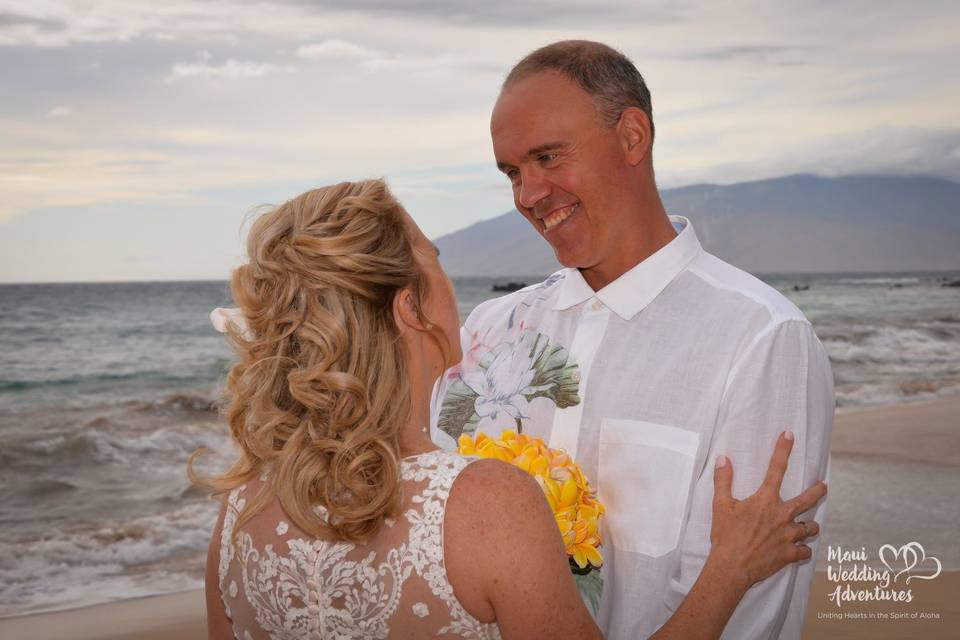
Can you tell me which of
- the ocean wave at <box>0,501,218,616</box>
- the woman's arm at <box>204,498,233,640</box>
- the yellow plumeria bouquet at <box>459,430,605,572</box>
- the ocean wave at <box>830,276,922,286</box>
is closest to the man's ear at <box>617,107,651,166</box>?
the yellow plumeria bouquet at <box>459,430,605,572</box>

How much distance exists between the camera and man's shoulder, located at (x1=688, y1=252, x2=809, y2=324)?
7.79 feet

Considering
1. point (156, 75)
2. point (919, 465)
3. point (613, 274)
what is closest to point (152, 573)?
point (613, 274)

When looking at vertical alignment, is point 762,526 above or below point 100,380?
above

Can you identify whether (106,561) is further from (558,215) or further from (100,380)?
(100,380)

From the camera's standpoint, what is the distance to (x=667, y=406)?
2.47m

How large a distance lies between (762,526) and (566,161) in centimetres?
110

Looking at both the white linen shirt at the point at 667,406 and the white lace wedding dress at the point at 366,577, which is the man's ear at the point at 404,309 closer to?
the white lace wedding dress at the point at 366,577

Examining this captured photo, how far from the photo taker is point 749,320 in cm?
241

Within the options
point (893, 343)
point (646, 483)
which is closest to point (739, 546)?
point (646, 483)

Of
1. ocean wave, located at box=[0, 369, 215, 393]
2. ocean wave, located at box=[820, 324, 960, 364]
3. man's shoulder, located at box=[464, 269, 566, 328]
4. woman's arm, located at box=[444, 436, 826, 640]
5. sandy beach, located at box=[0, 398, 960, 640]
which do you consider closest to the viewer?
woman's arm, located at box=[444, 436, 826, 640]

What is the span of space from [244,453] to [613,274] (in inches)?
45.6

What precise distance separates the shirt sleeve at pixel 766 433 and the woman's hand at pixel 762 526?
4cm

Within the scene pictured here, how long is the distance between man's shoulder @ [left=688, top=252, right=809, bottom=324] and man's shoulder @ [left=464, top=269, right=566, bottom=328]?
1.53 feet

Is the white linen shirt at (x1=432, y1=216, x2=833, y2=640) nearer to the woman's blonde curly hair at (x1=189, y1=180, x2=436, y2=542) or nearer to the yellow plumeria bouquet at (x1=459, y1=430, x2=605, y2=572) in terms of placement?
the yellow plumeria bouquet at (x1=459, y1=430, x2=605, y2=572)
